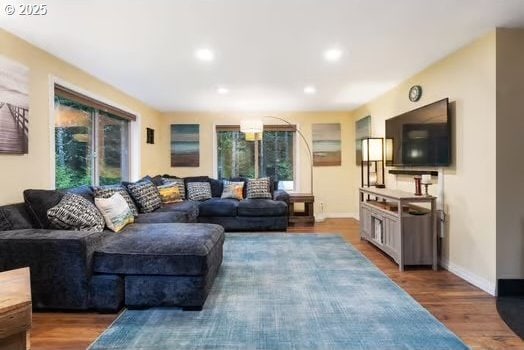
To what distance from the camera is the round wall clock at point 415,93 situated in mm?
4064

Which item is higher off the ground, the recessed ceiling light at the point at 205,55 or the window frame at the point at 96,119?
the recessed ceiling light at the point at 205,55

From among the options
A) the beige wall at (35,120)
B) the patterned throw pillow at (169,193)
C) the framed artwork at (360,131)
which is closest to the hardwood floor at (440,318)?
the beige wall at (35,120)

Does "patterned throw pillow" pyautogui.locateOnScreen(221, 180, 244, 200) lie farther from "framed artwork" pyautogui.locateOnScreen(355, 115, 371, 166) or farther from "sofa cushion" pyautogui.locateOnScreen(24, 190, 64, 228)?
"sofa cushion" pyautogui.locateOnScreen(24, 190, 64, 228)

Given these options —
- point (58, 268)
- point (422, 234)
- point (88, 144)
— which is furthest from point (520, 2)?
point (88, 144)

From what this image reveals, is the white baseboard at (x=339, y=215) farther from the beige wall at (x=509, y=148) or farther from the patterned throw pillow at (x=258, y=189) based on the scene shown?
the beige wall at (x=509, y=148)

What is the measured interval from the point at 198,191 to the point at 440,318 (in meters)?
4.47

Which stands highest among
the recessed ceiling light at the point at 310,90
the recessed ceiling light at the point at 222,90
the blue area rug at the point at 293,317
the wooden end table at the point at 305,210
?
the recessed ceiling light at the point at 222,90

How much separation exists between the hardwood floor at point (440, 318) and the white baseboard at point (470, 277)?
52mm

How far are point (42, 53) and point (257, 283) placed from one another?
312 cm

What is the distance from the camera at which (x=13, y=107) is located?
9.36 ft

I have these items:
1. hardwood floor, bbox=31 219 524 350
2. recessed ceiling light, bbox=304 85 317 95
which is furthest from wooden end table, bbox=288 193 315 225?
hardwood floor, bbox=31 219 524 350

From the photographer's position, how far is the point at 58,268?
7.84 ft

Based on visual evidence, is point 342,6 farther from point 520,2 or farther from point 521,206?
point 521,206

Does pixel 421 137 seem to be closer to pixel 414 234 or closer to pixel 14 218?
pixel 414 234
